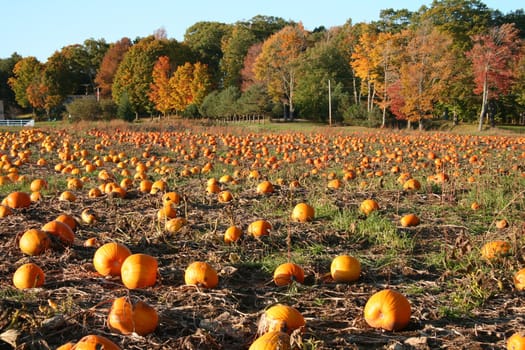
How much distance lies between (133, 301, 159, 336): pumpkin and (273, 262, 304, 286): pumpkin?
1.10m

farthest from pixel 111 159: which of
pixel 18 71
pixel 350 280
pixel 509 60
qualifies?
pixel 18 71

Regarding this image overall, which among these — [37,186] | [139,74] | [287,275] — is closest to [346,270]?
[287,275]

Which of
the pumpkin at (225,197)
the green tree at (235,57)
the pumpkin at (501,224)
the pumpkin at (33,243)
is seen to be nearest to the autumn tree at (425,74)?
the green tree at (235,57)

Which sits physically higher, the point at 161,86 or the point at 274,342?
the point at 161,86

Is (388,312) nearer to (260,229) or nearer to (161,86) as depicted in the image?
(260,229)

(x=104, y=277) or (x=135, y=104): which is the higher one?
(x=135, y=104)

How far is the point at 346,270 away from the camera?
3.49m

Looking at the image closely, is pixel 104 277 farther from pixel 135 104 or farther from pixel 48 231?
pixel 135 104

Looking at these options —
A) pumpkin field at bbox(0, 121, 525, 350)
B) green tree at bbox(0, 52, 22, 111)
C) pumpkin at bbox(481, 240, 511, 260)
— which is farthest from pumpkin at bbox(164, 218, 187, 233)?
green tree at bbox(0, 52, 22, 111)

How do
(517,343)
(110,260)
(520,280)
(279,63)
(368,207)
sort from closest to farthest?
(517,343), (520,280), (110,260), (368,207), (279,63)

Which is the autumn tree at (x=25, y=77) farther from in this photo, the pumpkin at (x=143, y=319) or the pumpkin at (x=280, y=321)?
the pumpkin at (x=280, y=321)

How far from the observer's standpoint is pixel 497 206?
5957 millimetres

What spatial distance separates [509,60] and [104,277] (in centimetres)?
4616

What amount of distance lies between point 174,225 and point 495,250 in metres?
3.01
